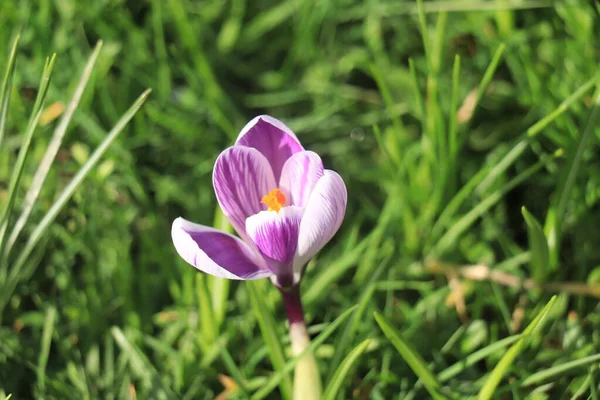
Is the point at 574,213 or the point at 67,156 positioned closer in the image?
the point at 574,213

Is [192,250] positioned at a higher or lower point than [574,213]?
higher

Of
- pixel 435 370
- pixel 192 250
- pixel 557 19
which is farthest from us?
pixel 557 19

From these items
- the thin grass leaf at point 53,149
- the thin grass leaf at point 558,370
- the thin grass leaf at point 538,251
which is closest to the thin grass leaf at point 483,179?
the thin grass leaf at point 538,251

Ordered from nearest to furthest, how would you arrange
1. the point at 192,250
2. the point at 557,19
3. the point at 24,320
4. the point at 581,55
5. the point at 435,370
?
1. the point at 192,250
2. the point at 435,370
3. the point at 24,320
4. the point at 581,55
5. the point at 557,19

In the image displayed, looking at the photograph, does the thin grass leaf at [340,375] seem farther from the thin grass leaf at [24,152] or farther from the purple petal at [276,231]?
the thin grass leaf at [24,152]

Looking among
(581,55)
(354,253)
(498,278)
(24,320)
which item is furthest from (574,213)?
(24,320)

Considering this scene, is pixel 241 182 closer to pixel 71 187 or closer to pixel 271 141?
pixel 271 141

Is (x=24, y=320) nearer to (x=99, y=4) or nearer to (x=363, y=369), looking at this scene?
(x=363, y=369)

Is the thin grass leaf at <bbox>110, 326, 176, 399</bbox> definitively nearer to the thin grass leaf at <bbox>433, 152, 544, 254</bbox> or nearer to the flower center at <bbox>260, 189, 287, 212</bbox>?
the flower center at <bbox>260, 189, 287, 212</bbox>
